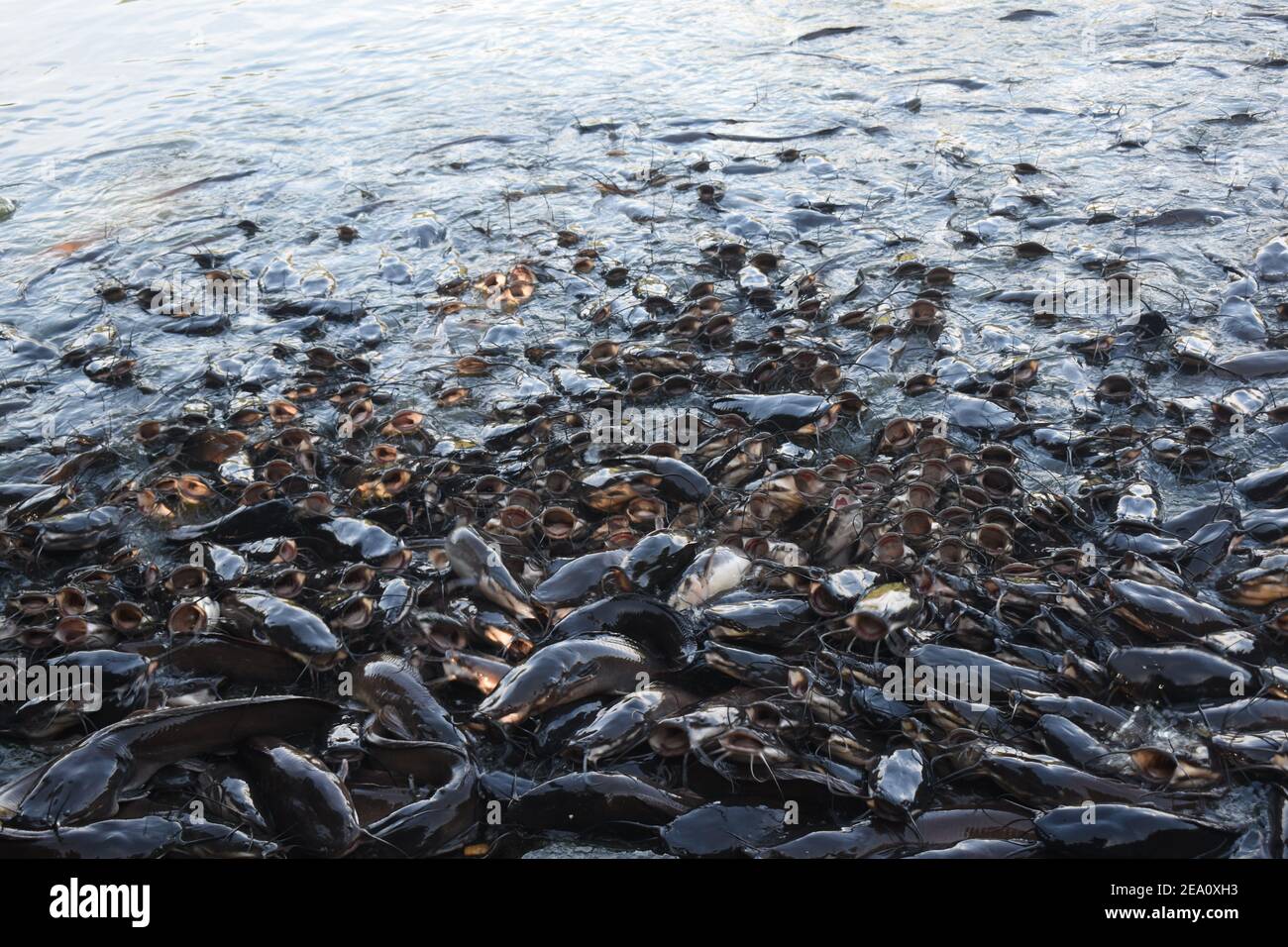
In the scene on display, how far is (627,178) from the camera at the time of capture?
8562 mm

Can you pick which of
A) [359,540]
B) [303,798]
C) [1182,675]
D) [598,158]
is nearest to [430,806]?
[303,798]

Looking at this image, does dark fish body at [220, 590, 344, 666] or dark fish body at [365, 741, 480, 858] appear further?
dark fish body at [220, 590, 344, 666]

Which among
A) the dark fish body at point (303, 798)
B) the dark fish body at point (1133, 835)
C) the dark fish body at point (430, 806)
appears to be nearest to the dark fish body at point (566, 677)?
the dark fish body at point (430, 806)

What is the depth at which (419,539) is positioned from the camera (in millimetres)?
4453

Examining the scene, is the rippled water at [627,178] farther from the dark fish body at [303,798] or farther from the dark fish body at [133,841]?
the dark fish body at [133,841]

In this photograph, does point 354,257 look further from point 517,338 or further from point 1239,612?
point 1239,612

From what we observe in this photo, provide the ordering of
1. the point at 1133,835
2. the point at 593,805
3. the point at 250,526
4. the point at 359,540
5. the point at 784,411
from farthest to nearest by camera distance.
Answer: the point at 784,411 → the point at 250,526 → the point at 359,540 → the point at 593,805 → the point at 1133,835

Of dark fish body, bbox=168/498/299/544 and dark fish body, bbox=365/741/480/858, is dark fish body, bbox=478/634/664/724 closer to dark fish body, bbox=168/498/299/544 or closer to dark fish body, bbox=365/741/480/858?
dark fish body, bbox=365/741/480/858

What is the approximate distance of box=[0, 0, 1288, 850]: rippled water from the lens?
604cm

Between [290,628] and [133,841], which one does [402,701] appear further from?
A: [133,841]

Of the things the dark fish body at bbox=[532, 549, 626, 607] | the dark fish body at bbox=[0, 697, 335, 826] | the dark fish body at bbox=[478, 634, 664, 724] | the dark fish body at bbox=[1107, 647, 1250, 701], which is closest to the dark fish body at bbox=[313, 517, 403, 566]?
the dark fish body at bbox=[532, 549, 626, 607]

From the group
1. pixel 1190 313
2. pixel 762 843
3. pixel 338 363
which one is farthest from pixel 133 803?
pixel 1190 313

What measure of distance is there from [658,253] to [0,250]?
5.55 metres

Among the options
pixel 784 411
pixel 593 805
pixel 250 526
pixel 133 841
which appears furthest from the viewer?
pixel 784 411
